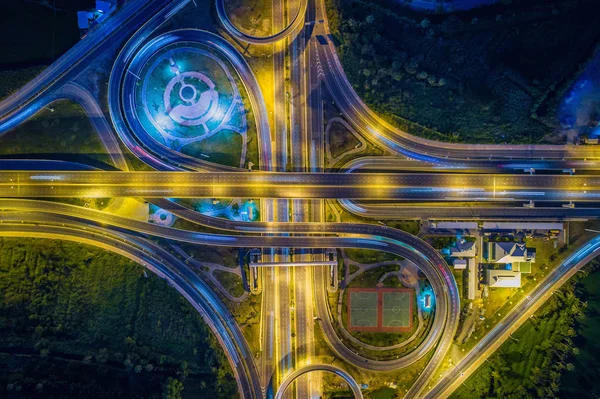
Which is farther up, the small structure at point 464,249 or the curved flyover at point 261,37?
the curved flyover at point 261,37

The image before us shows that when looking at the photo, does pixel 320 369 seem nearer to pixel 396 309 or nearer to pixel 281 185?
pixel 396 309

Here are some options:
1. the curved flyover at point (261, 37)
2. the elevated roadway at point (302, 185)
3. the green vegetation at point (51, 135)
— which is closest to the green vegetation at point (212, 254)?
the elevated roadway at point (302, 185)

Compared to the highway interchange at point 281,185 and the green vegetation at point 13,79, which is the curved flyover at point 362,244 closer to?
the highway interchange at point 281,185

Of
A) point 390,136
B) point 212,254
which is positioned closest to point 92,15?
point 212,254

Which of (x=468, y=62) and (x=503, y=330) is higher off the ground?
(x=468, y=62)

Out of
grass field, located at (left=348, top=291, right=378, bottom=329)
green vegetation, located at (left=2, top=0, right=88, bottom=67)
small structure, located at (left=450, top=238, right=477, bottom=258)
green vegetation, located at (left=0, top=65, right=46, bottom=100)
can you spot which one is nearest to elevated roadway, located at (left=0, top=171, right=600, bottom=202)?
small structure, located at (left=450, top=238, right=477, bottom=258)

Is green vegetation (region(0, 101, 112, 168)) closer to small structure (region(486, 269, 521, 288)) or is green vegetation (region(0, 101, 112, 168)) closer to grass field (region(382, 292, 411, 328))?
grass field (region(382, 292, 411, 328))

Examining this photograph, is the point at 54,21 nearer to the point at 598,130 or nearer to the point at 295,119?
the point at 295,119
